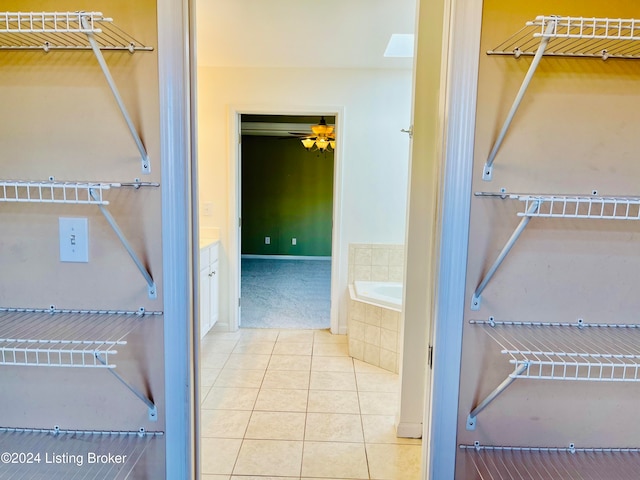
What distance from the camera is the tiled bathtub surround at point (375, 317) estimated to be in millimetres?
3117

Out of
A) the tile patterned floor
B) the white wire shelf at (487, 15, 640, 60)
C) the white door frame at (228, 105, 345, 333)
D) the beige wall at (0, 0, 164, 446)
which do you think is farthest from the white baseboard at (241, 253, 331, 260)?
the white wire shelf at (487, 15, 640, 60)

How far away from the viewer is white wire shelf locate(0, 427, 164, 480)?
109 cm

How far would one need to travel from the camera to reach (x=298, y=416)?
243cm

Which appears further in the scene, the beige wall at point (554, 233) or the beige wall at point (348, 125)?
the beige wall at point (348, 125)

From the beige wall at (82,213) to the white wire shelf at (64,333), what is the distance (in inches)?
1.3

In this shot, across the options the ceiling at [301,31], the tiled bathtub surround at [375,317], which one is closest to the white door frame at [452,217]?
the ceiling at [301,31]

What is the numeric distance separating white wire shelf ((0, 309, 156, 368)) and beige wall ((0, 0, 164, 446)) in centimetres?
3

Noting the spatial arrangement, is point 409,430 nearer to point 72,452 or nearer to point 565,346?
point 565,346

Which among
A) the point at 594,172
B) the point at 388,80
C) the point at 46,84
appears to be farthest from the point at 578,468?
the point at 388,80

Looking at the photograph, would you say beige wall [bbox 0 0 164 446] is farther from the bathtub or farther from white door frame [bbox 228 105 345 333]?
white door frame [bbox 228 105 345 333]

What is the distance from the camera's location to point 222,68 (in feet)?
11.8

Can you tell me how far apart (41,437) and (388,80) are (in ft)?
11.5

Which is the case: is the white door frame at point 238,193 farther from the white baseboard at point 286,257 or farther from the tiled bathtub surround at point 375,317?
the white baseboard at point 286,257

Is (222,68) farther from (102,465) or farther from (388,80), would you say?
(102,465)
